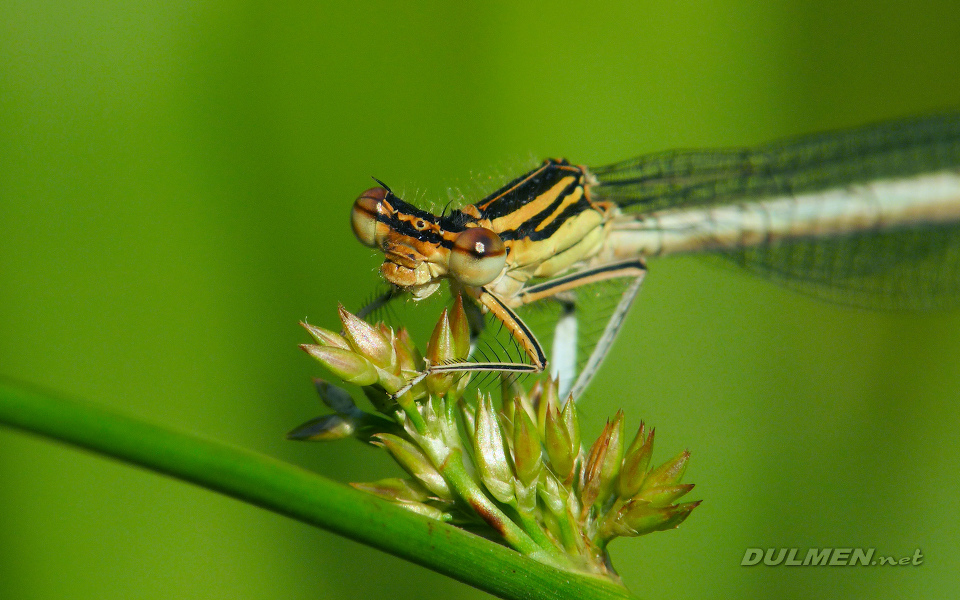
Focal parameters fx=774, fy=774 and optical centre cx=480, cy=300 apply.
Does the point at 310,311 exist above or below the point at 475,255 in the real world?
below

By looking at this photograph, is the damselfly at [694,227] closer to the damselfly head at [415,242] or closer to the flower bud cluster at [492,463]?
the damselfly head at [415,242]

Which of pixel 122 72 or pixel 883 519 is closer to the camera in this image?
pixel 122 72

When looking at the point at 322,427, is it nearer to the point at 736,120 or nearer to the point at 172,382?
the point at 172,382

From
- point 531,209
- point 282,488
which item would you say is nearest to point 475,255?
point 531,209

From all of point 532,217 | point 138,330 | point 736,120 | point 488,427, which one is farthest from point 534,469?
point 736,120

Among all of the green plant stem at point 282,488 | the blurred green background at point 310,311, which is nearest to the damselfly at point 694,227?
the blurred green background at point 310,311

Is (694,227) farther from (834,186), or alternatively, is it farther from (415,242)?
(415,242)
